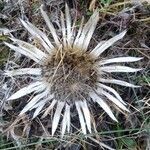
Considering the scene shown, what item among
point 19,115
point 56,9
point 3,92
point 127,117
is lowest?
point 127,117

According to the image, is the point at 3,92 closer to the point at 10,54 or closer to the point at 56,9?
the point at 10,54

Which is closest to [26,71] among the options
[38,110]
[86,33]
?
[38,110]

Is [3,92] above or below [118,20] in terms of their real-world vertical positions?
below

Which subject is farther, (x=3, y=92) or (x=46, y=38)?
(x=3, y=92)

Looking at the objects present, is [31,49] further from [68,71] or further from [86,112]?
[86,112]

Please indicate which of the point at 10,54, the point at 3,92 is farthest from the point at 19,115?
the point at 10,54

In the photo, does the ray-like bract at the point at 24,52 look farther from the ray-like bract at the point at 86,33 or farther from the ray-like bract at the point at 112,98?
the ray-like bract at the point at 112,98

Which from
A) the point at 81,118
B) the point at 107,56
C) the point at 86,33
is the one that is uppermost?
the point at 86,33
